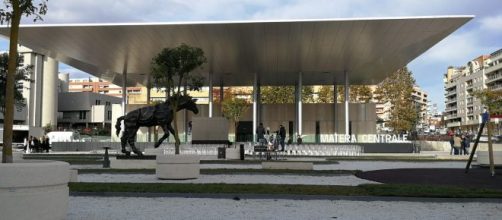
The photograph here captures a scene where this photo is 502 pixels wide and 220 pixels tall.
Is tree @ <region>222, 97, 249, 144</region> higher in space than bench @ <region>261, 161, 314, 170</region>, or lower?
higher

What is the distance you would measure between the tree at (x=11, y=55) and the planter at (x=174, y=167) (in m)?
7.20

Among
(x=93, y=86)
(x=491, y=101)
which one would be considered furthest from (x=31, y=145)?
(x=93, y=86)

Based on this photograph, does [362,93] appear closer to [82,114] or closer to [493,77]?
[493,77]

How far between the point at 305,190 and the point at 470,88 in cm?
13252

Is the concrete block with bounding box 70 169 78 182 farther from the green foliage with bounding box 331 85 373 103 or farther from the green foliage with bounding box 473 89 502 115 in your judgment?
the green foliage with bounding box 473 89 502 115

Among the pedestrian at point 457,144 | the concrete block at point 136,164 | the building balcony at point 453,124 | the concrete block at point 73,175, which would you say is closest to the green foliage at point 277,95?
the pedestrian at point 457,144

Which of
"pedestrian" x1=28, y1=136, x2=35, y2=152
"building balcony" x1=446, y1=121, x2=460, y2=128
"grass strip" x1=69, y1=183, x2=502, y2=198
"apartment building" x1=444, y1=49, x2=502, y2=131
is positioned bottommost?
"grass strip" x1=69, y1=183, x2=502, y2=198

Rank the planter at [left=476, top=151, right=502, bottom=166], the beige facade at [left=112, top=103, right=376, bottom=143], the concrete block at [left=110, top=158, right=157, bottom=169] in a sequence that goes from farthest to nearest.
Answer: the beige facade at [left=112, top=103, right=376, bottom=143], the planter at [left=476, top=151, right=502, bottom=166], the concrete block at [left=110, top=158, right=157, bottom=169]

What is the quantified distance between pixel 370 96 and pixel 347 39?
36.5 metres

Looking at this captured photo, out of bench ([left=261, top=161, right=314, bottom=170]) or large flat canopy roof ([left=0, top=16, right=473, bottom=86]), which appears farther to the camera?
large flat canopy roof ([left=0, top=16, right=473, bottom=86])

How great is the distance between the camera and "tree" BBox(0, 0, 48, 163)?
6574mm

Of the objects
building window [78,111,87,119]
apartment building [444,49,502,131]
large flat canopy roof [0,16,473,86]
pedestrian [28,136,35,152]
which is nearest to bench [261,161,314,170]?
large flat canopy roof [0,16,473,86]

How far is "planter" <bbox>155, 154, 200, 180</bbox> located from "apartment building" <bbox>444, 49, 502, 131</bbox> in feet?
336

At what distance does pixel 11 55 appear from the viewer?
6.64 metres
